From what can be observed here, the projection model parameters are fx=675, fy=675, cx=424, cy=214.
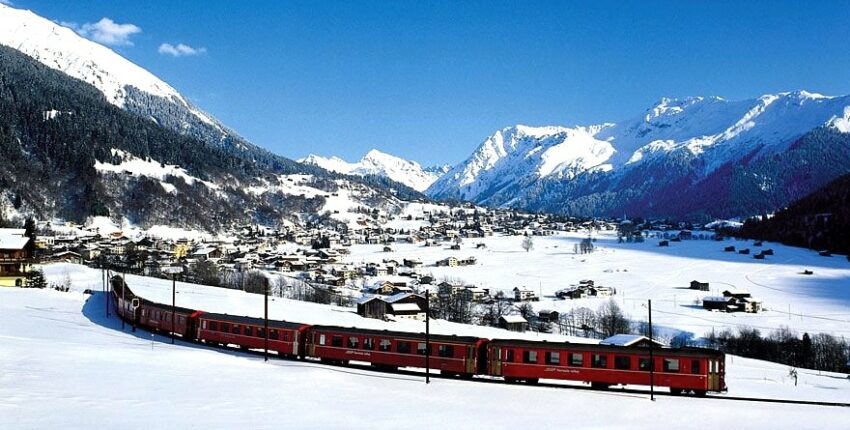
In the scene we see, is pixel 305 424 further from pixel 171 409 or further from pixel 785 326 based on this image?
pixel 785 326

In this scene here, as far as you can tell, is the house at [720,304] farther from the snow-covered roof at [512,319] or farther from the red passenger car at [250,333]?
the red passenger car at [250,333]

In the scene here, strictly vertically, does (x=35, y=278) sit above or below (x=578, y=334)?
above

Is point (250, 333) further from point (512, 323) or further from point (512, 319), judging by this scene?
point (512, 319)

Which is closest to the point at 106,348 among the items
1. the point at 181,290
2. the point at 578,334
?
the point at 181,290

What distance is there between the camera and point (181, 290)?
80.3 meters

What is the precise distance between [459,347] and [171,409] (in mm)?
17323

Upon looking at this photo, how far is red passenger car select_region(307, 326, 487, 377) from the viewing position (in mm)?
36781

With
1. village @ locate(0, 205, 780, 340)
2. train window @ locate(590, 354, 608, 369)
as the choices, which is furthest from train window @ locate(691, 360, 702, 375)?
village @ locate(0, 205, 780, 340)

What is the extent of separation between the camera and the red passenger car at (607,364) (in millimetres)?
33906

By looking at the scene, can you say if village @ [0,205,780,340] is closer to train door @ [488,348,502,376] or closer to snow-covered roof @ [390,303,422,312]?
snow-covered roof @ [390,303,422,312]

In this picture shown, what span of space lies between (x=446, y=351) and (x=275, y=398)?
12724mm

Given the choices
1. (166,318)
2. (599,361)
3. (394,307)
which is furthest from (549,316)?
(599,361)

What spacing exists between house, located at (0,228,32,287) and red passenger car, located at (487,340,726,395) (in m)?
61.9

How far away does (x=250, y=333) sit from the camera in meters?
44.1
